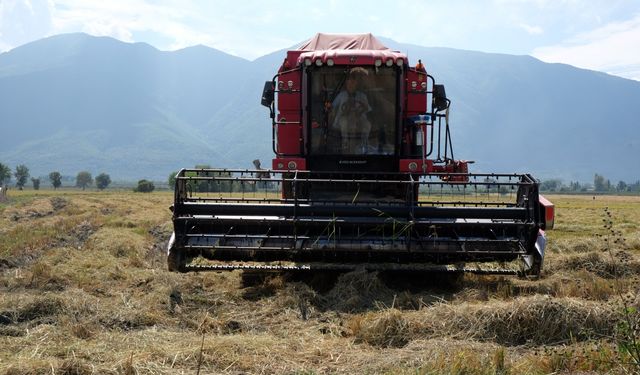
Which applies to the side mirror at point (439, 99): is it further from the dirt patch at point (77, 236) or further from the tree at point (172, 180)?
the dirt patch at point (77, 236)

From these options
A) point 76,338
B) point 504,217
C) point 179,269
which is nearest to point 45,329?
point 76,338

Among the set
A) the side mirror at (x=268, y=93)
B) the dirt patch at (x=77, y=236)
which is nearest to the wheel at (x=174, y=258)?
the side mirror at (x=268, y=93)

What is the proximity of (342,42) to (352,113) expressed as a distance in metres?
3.49

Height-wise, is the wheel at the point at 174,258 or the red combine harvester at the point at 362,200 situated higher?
the red combine harvester at the point at 362,200

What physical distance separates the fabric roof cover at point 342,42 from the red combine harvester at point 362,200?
2.51 m

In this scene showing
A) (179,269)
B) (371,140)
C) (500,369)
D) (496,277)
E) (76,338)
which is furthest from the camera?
(371,140)

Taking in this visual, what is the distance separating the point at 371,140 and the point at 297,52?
242 centimetres

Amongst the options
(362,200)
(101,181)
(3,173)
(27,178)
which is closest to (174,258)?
(362,200)

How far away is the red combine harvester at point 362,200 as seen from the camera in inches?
285

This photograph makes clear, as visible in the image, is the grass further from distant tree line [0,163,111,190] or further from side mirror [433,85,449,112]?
distant tree line [0,163,111,190]

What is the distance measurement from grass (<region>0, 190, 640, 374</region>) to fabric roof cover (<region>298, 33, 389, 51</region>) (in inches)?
221

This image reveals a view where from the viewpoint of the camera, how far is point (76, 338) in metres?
5.07

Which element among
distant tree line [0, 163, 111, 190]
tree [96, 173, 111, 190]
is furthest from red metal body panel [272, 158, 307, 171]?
tree [96, 173, 111, 190]

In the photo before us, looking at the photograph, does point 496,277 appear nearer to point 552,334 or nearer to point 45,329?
point 552,334
